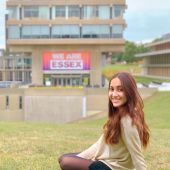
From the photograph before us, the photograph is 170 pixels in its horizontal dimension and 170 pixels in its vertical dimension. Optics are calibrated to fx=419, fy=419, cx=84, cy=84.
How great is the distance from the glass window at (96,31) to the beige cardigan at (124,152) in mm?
53628

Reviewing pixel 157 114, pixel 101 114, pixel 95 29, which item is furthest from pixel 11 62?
pixel 157 114

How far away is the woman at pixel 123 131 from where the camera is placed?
3.83 meters

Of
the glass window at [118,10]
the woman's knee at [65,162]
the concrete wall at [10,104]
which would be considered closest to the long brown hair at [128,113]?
the woman's knee at [65,162]

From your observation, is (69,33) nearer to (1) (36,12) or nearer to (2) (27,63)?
(1) (36,12)

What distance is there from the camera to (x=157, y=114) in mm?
30016

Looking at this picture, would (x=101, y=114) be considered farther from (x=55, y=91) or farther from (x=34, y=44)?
(x=34, y=44)

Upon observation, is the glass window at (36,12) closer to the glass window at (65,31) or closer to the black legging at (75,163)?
the glass window at (65,31)

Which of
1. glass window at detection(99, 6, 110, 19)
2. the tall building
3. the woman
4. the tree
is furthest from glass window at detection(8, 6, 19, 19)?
the tree

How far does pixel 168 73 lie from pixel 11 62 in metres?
30.7

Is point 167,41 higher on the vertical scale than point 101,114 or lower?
higher

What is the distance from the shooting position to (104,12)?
57.8m

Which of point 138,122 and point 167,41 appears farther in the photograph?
point 167,41

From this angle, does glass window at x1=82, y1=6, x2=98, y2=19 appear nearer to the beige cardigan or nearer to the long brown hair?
the beige cardigan

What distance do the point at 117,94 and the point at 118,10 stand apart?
5522 centimetres
